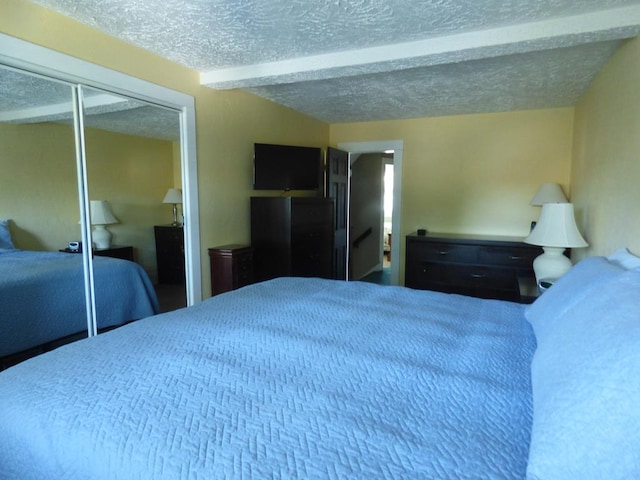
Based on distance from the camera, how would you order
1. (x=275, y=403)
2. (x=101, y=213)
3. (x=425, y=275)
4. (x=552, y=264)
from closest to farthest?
1. (x=275, y=403)
2. (x=101, y=213)
3. (x=552, y=264)
4. (x=425, y=275)

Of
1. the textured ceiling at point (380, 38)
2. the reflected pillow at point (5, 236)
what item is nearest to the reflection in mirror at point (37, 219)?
the reflected pillow at point (5, 236)

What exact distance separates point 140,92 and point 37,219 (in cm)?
107

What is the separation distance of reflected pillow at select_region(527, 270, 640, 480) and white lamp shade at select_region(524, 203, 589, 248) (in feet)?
5.97

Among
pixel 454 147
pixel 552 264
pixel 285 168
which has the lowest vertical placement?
pixel 552 264

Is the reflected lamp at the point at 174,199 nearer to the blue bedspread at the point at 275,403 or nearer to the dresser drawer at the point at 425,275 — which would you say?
the blue bedspread at the point at 275,403

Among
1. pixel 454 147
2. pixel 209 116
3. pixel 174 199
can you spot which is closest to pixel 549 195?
pixel 454 147

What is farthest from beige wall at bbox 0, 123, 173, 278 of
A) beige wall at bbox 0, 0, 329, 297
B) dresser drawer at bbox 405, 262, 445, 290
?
dresser drawer at bbox 405, 262, 445, 290

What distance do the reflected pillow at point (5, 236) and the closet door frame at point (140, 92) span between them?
0.41m

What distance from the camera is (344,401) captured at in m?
0.95

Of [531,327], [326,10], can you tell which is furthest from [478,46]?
[531,327]

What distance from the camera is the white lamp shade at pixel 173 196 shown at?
9.65 feet

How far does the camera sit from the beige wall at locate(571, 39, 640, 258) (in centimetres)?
209

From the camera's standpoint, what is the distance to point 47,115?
2.24m

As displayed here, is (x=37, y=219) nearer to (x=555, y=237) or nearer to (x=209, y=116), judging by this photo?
(x=209, y=116)
